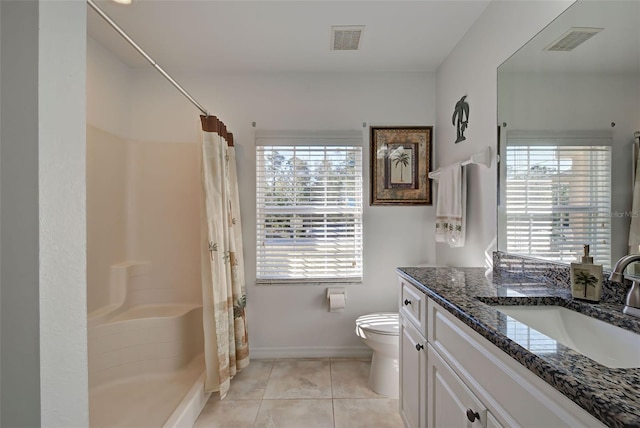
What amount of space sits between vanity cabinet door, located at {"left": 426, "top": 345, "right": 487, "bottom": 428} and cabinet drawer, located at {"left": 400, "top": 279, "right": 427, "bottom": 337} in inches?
4.6

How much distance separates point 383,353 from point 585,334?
3.92 feet

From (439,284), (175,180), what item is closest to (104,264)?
(175,180)

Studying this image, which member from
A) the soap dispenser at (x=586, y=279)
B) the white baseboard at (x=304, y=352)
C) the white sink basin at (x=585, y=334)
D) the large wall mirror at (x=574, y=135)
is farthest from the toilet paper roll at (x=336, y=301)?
the soap dispenser at (x=586, y=279)

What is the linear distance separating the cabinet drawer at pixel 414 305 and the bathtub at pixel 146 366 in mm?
1352

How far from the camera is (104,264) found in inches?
74.3

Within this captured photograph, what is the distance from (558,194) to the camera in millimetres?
1188

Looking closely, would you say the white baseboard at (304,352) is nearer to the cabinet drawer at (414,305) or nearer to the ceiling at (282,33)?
the cabinet drawer at (414,305)

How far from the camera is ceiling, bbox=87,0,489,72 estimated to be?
1667 millimetres

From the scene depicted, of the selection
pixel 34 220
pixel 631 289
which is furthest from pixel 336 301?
pixel 34 220

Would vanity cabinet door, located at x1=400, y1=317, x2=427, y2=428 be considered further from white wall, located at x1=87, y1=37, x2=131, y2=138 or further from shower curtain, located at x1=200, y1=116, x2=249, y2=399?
white wall, located at x1=87, y1=37, x2=131, y2=138

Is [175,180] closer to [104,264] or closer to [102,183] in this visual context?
[102,183]

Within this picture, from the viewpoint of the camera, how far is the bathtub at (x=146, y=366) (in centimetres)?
157

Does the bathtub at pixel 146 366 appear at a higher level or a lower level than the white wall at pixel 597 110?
lower

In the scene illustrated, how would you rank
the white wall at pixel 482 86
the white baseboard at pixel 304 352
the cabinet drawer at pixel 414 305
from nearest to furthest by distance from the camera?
the cabinet drawer at pixel 414 305 < the white wall at pixel 482 86 < the white baseboard at pixel 304 352
